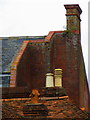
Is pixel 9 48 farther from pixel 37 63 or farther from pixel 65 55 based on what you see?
pixel 65 55

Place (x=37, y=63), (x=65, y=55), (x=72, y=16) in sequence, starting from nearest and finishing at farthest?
1. (x=37, y=63)
2. (x=65, y=55)
3. (x=72, y=16)

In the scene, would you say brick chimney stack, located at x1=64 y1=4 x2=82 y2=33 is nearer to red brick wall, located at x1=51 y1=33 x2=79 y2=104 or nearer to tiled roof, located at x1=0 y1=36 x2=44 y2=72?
red brick wall, located at x1=51 y1=33 x2=79 y2=104

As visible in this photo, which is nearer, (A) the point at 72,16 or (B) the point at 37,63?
(B) the point at 37,63

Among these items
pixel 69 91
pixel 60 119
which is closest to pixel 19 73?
pixel 69 91

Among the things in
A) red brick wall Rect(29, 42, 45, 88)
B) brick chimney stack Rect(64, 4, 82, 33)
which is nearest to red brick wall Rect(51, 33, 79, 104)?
red brick wall Rect(29, 42, 45, 88)

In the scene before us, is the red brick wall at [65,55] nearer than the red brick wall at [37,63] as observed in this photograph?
No

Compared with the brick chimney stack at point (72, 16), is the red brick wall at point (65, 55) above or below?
below

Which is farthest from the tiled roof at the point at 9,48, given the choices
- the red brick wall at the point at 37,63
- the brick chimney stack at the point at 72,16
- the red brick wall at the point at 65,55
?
the brick chimney stack at the point at 72,16

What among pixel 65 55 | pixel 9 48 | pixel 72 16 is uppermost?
pixel 72 16

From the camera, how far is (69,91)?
6331cm

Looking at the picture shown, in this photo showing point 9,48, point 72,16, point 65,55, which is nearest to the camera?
point 9,48

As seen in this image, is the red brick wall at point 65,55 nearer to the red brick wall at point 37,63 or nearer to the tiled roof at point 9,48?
the red brick wall at point 37,63

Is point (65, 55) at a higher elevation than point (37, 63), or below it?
higher

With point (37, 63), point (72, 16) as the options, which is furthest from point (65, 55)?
point (72, 16)
